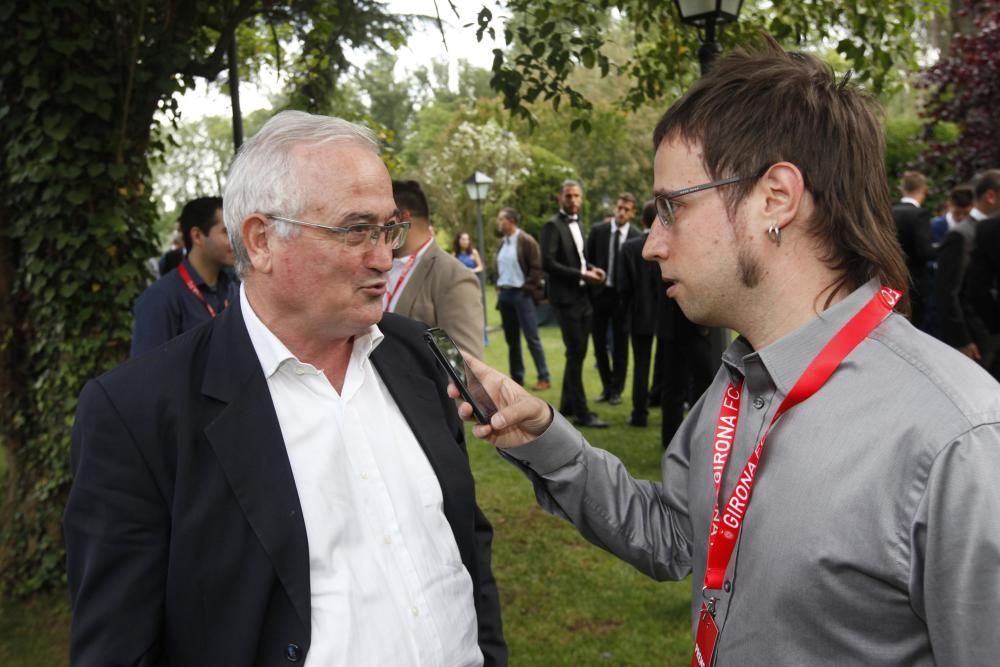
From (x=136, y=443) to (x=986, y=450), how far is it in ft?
5.43

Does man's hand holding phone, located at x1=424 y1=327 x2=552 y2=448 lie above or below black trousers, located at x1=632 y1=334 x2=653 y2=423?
above

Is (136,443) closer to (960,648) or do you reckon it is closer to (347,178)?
(347,178)

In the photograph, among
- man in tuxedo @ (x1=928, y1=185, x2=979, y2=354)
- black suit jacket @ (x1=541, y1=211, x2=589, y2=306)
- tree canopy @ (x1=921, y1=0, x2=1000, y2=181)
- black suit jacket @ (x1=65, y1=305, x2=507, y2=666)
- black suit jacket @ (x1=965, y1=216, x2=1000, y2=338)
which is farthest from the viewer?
tree canopy @ (x1=921, y1=0, x2=1000, y2=181)

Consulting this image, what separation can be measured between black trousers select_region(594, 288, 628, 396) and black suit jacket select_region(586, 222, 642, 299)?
99 millimetres

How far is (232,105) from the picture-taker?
6098mm

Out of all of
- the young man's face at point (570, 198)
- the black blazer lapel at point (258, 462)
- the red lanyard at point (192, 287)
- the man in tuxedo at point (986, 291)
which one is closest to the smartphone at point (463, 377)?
the black blazer lapel at point (258, 462)

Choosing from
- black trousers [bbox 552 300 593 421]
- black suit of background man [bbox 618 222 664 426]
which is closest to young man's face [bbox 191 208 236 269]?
black suit of background man [bbox 618 222 664 426]

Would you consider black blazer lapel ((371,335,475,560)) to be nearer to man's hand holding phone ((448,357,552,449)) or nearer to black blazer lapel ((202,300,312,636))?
man's hand holding phone ((448,357,552,449))

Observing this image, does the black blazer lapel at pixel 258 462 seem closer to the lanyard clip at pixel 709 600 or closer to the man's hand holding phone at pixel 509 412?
the man's hand holding phone at pixel 509 412

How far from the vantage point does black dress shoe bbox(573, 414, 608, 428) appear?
953 centimetres

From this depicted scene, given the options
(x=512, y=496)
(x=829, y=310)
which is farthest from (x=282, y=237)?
(x=512, y=496)

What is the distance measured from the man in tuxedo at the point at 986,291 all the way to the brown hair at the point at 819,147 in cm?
525

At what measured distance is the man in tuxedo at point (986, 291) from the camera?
6262 mm

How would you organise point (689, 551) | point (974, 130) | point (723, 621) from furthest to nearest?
point (974, 130) < point (689, 551) < point (723, 621)
